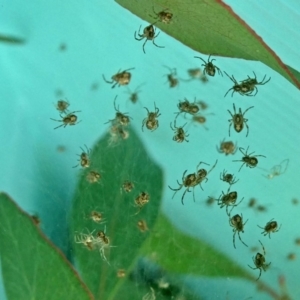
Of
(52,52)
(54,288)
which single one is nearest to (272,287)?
(54,288)

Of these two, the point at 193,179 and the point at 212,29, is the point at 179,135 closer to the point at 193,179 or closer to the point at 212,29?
the point at 193,179

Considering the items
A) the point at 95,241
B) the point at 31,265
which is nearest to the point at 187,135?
the point at 95,241

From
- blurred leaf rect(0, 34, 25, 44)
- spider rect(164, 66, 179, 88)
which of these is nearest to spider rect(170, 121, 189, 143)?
spider rect(164, 66, 179, 88)

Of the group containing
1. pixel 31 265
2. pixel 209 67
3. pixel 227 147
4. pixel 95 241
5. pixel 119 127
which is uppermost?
pixel 209 67

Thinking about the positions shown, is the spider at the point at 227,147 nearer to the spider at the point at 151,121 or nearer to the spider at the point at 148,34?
the spider at the point at 151,121

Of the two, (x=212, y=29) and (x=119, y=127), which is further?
(x=119, y=127)

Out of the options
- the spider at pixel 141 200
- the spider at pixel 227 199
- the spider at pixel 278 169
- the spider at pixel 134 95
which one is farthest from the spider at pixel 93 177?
the spider at pixel 278 169

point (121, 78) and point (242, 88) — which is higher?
point (242, 88)
